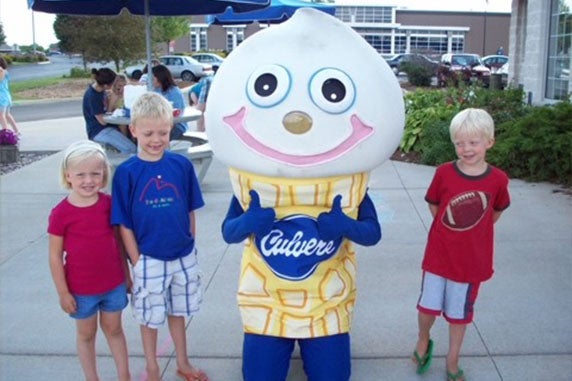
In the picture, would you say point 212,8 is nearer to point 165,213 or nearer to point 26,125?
point 165,213

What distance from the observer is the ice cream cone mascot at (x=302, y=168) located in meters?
2.64

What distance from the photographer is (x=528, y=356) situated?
3436 mm

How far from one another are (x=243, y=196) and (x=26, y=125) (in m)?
13.7

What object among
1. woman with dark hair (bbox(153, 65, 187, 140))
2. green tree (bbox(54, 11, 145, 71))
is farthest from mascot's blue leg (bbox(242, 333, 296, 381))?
green tree (bbox(54, 11, 145, 71))

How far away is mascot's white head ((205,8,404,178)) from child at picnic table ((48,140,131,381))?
568 mm

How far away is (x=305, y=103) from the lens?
8.57 ft

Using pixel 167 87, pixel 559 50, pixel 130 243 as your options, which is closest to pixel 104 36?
pixel 559 50

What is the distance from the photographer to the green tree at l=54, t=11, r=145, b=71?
94.6ft

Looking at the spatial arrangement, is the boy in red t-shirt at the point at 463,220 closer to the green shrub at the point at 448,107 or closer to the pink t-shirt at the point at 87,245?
the pink t-shirt at the point at 87,245

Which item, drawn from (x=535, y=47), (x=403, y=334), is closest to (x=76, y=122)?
(x=535, y=47)

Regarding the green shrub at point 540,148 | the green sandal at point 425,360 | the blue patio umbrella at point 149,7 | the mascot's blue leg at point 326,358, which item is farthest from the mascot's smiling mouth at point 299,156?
the green shrub at point 540,148

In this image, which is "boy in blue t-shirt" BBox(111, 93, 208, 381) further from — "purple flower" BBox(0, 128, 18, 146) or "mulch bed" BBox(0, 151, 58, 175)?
"purple flower" BBox(0, 128, 18, 146)

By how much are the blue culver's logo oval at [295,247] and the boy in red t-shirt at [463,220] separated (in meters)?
0.53

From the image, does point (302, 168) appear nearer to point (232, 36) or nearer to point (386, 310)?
point (386, 310)
